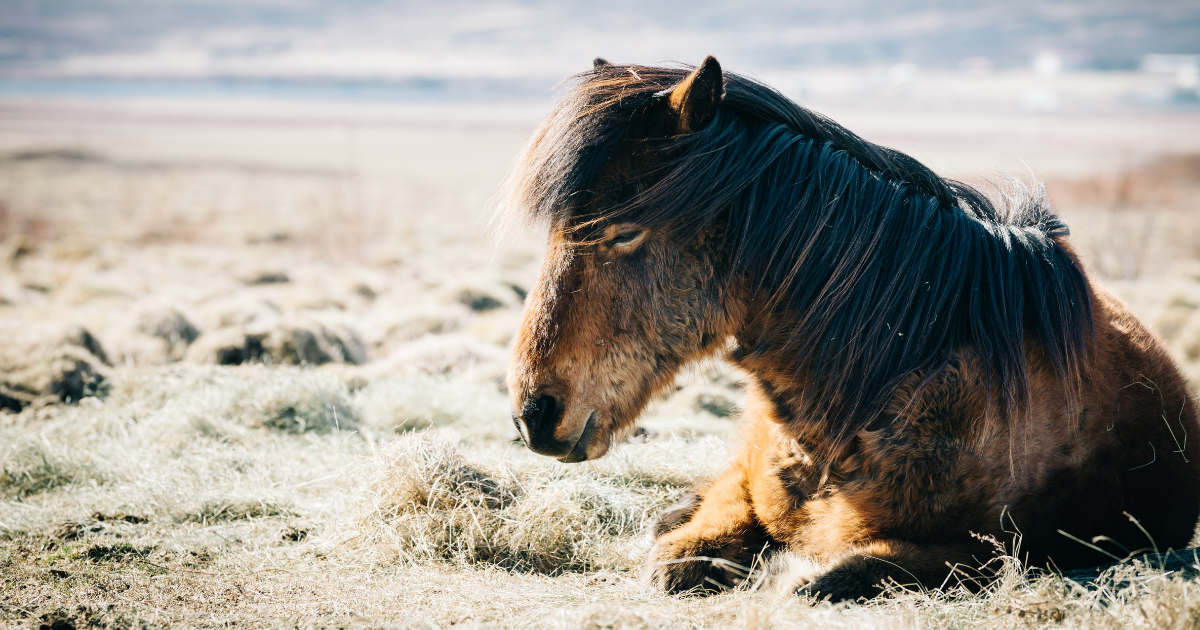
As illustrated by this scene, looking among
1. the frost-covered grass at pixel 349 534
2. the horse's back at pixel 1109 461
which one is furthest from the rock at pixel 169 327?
the horse's back at pixel 1109 461

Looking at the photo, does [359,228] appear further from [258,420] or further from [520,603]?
[520,603]

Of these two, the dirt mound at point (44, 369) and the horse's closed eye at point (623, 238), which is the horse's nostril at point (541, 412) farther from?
the dirt mound at point (44, 369)

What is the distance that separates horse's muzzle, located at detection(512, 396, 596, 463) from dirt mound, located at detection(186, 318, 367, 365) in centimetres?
401

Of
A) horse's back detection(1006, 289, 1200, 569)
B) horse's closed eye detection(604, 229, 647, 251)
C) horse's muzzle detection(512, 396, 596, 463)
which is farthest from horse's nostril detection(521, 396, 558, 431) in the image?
horse's back detection(1006, 289, 1200, 569)

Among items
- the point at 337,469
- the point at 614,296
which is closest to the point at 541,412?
the point at 614,296

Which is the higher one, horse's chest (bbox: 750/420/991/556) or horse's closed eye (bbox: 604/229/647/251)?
horse's closed eye (bbox: 604/229/647/251)

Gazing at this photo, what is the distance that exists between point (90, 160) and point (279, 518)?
40.1m

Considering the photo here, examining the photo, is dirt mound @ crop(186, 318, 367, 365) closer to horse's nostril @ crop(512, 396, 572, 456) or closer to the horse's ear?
horse's nostril @ crop(512, 396, 572, 456)

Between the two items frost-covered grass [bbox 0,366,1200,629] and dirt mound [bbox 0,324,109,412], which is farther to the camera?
dirt mound [bbox 0,324,109,412]

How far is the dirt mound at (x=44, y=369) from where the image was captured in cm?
509

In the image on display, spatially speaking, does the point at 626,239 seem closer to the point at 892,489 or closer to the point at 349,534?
the point at 892,489

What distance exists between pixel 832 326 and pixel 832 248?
258 mm

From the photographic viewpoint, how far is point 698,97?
2250mm

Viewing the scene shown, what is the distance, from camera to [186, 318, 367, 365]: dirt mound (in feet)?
19.7
